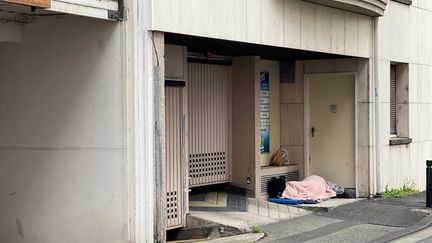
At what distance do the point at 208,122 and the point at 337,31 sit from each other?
10.3ft

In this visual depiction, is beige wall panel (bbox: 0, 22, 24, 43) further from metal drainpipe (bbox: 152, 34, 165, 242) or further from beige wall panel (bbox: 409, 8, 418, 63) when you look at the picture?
beige wall panel (bbox: 409, 8, 418, 63)

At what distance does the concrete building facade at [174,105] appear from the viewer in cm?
895

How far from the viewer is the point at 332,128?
1480cm

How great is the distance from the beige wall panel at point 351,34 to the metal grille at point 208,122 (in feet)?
8.13

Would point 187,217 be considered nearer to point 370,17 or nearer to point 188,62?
point 188,62

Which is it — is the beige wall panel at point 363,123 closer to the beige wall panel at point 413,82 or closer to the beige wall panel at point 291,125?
the beige wall panel at point 291,125

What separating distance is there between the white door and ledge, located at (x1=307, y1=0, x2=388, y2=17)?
156 cm

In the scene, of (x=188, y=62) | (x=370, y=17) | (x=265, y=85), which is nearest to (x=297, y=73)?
(x=265, y=85)

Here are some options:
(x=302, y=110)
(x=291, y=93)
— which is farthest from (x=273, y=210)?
(x=291, y=93)

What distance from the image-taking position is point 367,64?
14.3 m

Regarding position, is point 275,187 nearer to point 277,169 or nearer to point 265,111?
point 277,169

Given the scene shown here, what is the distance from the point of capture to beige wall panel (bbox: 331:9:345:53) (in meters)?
13.0

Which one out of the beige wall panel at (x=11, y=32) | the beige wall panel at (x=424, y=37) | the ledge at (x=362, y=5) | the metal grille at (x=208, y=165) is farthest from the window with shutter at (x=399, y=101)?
the beige wall panel at (x=11, y=32)

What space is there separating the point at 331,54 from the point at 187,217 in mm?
4744
